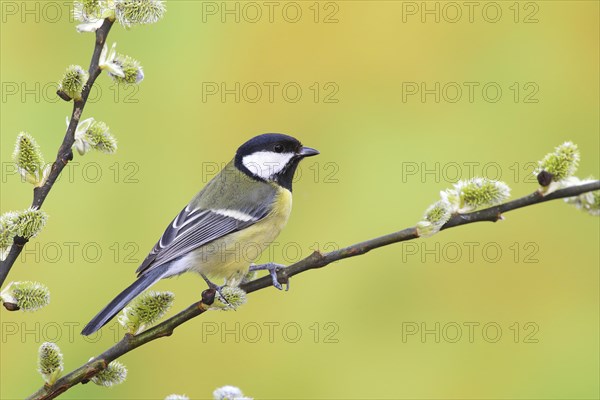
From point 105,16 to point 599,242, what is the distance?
2.82 metres

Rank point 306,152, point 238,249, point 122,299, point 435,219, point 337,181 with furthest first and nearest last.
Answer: point 337,181
point 306,152
point 238,249
point 122,299
point 435,219

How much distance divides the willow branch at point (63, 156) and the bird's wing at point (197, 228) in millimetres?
961

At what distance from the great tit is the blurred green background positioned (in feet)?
1.53

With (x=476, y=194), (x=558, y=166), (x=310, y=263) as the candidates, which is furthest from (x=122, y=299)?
(x=558, y=166)

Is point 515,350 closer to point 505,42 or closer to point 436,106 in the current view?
point 436,106

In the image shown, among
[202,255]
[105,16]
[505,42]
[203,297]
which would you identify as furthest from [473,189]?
[505,42]

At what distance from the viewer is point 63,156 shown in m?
1.35

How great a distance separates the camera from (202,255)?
2500mm

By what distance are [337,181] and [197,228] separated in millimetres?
1104

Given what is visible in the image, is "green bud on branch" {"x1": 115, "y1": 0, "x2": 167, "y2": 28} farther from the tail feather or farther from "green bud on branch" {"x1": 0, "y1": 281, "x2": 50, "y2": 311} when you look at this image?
the tail feather

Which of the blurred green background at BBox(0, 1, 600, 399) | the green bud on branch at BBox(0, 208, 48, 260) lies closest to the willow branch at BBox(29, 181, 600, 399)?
the green bud on branch at BBox(0, 208, 48, 260)

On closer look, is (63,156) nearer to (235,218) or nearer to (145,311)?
(145,311)

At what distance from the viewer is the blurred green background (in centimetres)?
318

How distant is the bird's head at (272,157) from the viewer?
2.71 m
